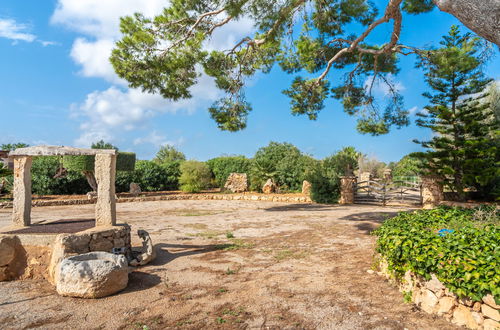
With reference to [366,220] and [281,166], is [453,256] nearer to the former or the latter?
[366,220]

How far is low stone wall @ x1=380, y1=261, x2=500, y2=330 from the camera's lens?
2857 millimetres

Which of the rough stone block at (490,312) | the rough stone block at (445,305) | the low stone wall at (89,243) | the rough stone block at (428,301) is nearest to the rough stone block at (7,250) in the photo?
the low stone wall at (89,243)

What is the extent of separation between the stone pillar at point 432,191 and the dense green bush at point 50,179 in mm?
16382

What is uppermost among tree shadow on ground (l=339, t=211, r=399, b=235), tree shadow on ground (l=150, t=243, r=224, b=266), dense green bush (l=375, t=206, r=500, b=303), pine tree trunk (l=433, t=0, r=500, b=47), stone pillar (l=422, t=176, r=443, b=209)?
pine tree trunk (l=433, t=0, r=500, b=47)

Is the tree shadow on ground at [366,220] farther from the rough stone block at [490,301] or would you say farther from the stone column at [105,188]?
the stone column at [105,188]

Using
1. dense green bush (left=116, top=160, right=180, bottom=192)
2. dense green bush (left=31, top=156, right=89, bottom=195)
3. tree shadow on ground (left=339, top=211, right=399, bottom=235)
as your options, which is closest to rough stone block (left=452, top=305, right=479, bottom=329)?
tree shadow on ground (left=339, top=211, right=399, bottom=235)

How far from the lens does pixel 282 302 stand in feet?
12.0

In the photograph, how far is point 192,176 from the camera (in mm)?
17719

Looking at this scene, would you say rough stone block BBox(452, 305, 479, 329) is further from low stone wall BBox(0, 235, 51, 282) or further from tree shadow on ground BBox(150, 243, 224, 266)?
low stone wall BBox(0, 235, 51, 282)

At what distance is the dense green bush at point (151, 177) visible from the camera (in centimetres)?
1719

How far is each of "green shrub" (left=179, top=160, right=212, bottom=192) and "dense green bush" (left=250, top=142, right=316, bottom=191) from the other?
2.99 meters

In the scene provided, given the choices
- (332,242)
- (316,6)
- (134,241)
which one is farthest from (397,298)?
(316,6)

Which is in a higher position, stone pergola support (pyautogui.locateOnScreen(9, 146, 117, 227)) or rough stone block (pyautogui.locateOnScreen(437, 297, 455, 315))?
stone pergola support (pyautogui.locateOnScreen(9, 146, 117, 227))

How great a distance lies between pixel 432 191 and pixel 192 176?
12090 millimetres
